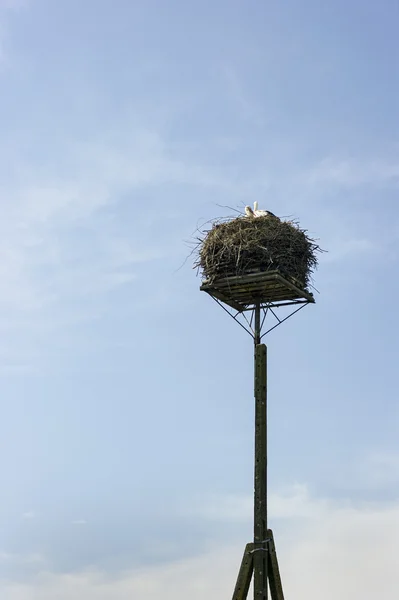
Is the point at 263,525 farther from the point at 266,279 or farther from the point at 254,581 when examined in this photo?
the point at 266,279

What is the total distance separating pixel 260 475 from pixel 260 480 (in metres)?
0.07

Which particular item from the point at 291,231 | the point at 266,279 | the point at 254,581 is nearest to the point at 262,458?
the point at 254,581

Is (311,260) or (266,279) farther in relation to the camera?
(311,260)

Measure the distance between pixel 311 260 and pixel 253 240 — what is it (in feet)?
4.31

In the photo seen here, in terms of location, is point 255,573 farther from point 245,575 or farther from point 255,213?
point 255,213

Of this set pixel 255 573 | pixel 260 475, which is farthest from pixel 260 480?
pixel 255 573

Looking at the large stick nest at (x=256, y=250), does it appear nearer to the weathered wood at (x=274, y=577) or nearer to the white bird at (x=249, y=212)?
the white bird at (x=249, y=212)

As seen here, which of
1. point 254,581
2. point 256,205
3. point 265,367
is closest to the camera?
point 254,581

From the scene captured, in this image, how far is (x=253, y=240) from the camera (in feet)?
47.3

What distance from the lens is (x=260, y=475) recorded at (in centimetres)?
1377

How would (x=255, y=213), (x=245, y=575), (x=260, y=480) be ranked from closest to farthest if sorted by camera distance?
(x=245, y=575) < (x=260, y=480) < (x=255, y=213)

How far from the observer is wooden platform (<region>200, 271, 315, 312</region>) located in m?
14.2

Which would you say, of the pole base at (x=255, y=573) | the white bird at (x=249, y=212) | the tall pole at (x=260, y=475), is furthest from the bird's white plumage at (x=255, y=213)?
the pole base at (x=255, y=573)

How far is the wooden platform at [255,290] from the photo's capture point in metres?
14.2
